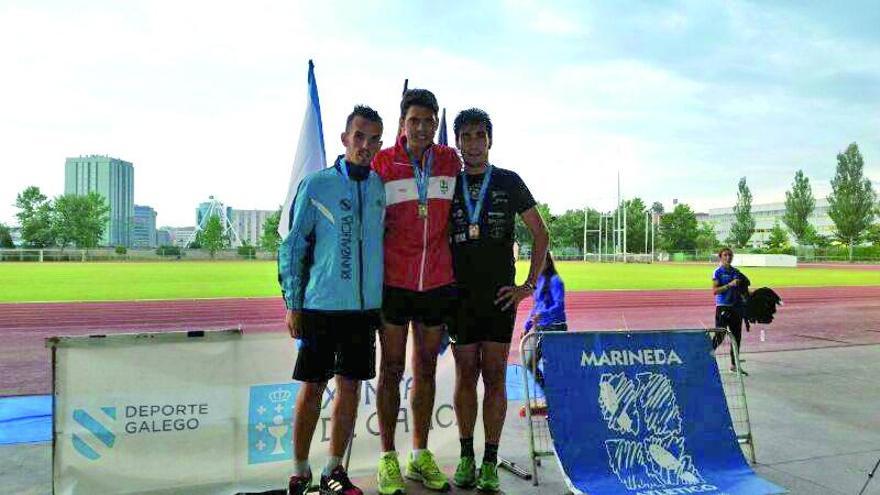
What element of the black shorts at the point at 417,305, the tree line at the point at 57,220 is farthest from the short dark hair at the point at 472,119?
the tree line at the point at 57,220

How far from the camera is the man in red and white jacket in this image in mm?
3986

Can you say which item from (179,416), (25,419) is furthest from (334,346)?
(25,419)

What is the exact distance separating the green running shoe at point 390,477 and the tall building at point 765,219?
4436 inches

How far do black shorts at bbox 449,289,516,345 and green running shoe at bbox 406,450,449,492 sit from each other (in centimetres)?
79

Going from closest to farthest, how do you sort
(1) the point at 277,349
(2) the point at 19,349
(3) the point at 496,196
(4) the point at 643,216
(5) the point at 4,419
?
(3) the point at 496,196
(1) the point at 277,349
(5) the point at 4,419
(2) the point at 19,349
(4) the point at 643,216

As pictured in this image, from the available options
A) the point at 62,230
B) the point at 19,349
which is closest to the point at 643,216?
the point at 62,230

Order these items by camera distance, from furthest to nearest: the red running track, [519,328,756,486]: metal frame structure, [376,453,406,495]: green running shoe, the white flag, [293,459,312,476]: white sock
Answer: the red running track, the white flag, [519,328,756,486]: metal frame structure, [376,453,406,495]: green running shoe, [293,459,312,476]: white sock

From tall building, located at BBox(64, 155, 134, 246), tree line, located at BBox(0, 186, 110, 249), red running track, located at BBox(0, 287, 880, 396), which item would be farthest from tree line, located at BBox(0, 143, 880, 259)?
red running track, located at BBox(0, 287, 880, 396)

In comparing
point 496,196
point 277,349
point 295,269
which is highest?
point 496,196

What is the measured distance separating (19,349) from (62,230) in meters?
91.2

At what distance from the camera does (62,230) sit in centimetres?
9081

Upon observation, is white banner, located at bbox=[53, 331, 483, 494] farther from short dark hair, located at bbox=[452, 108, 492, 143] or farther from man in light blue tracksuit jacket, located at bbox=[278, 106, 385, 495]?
short dark hair, located at bbox=[452, 108, 492, 143]

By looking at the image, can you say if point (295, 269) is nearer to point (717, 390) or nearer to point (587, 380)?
point (587, 380)

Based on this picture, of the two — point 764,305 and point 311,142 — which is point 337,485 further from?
point 764,305
